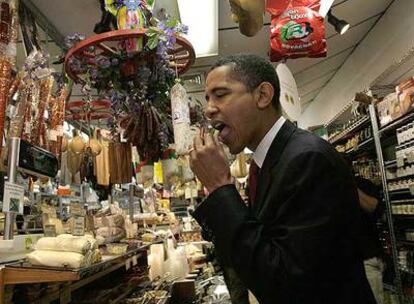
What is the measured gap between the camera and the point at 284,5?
2.94 meters

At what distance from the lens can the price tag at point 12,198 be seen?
57.4 inches

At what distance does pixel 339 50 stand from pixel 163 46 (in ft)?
13.6

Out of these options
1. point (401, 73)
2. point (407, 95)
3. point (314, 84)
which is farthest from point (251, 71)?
point (314, 84)

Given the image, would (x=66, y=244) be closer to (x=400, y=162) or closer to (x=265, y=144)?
(x=265, y=144)

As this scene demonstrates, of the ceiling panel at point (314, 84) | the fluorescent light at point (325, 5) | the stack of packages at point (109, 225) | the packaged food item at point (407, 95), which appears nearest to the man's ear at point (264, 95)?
the stack of packages at point (109, 225)

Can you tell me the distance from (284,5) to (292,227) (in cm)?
247

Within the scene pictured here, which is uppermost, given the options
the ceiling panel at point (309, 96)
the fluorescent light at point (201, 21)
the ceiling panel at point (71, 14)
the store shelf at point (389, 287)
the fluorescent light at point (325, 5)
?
the ceiling panel at point (309, 96)

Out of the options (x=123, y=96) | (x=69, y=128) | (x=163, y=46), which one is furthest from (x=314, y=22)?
(x=69, y=128)

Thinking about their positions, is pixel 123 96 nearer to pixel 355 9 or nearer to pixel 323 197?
pixel 323 197

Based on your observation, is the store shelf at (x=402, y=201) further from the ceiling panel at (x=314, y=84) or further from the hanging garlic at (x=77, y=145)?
the ceiling panel at (x=314, y=84)

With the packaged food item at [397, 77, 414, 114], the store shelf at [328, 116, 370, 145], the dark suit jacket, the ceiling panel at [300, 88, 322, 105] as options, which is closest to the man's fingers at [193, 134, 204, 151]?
the dark suit jacket

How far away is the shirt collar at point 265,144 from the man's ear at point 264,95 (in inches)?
2.8

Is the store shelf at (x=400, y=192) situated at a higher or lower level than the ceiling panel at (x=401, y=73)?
lower

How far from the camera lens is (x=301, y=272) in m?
0.87
